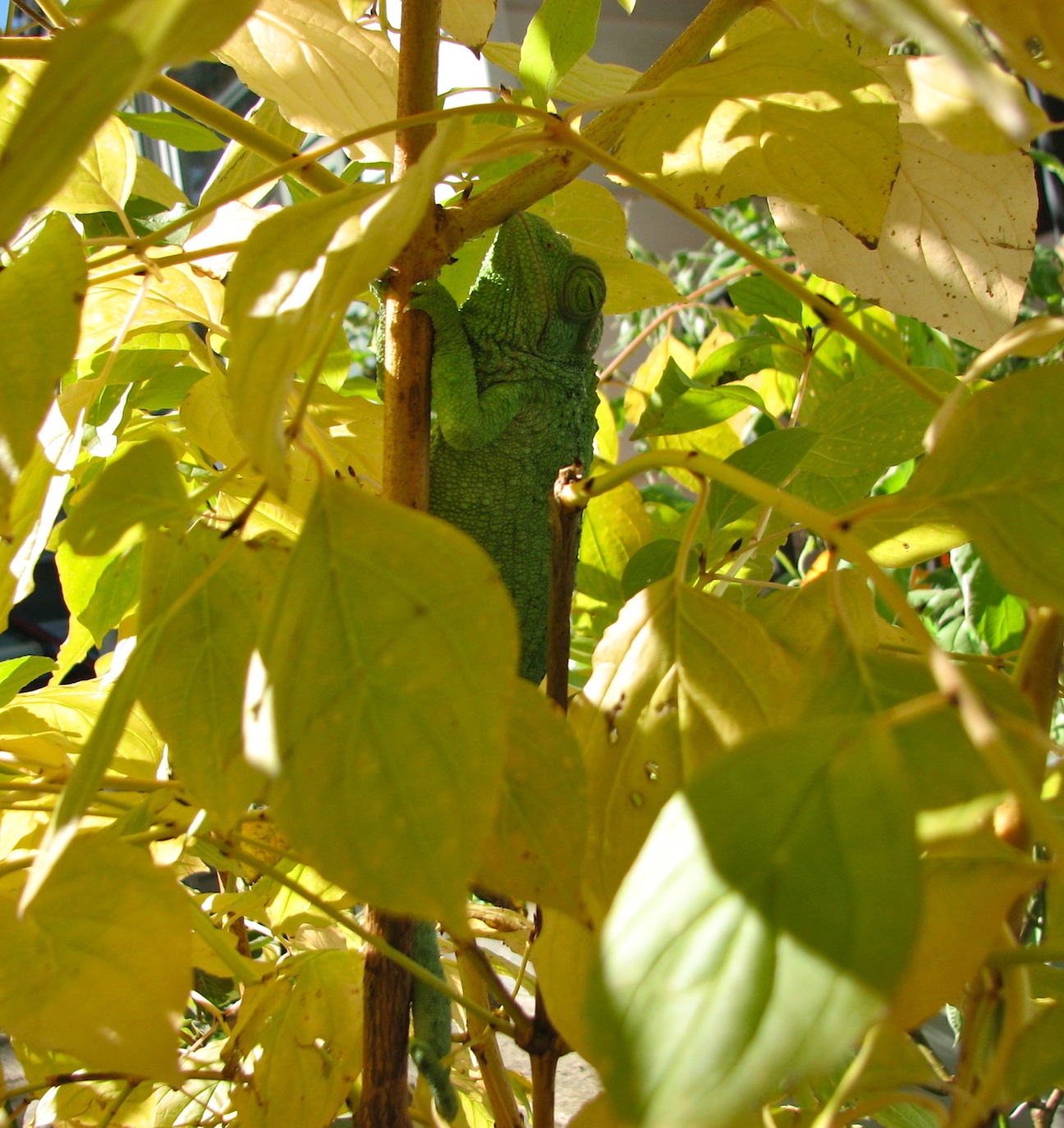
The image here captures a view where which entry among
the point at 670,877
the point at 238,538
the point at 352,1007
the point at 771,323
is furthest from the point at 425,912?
the point at 771,323

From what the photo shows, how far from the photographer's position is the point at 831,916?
164mm

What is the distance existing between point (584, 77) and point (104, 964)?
1.87 feet

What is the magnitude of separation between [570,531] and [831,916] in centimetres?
20

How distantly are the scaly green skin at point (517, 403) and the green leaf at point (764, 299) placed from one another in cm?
10

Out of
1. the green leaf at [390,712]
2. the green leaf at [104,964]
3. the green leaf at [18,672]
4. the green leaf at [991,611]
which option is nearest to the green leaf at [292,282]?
the green leaf at [390,712]

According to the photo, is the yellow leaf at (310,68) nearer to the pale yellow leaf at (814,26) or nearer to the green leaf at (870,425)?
the pale yellow leaf at (814,26)

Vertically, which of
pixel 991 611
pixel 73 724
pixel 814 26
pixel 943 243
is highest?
pixel 814 26

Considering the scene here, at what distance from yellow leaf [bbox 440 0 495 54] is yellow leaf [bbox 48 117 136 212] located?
19cm

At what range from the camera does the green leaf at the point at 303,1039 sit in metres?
0.46

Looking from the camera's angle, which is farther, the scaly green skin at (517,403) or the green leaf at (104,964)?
the scaly green skin at (517,403)

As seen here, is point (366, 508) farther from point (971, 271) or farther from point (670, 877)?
point (971, 271)

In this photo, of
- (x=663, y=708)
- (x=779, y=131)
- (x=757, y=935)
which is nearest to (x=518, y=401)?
(x=779, y=131)

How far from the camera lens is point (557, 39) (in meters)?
0.48

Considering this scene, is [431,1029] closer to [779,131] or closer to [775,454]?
[775,454]
